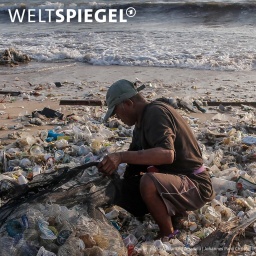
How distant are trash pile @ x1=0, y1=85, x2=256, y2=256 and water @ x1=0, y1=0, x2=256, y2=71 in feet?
22.4

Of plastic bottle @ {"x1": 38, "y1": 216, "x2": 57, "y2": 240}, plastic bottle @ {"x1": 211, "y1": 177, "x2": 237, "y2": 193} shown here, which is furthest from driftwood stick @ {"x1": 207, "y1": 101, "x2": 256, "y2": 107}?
plastic bottle @ {"x1": 38, "y1": 216, "x2": 57, "y2": 240}

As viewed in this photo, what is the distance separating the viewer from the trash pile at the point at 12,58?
13.2 m

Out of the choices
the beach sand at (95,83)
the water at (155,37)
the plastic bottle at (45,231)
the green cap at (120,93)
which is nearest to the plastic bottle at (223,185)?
the green cap at (120,93)

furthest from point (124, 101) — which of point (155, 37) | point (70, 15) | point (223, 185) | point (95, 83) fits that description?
point (70, 15)

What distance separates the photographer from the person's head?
3.84 metres

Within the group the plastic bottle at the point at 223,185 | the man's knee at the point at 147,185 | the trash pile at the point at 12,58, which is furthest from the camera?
the trash pile at the point at 12,58

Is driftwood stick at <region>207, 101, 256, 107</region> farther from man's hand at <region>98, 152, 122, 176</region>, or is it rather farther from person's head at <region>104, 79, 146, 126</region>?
man's hand at <region>98, 152, 122, 176</region>

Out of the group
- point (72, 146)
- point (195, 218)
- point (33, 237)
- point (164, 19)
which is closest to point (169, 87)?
point (72, 146)

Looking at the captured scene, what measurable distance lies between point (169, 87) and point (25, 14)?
18077 millimetres

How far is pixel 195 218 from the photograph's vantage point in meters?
4.25

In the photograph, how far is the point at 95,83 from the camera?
34.7 ft

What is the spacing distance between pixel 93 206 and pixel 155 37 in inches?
545

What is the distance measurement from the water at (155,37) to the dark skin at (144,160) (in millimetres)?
8593

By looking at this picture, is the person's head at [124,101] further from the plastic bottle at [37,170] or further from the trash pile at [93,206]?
the plastic bottle at [37,170]
